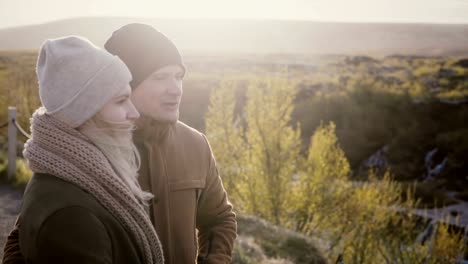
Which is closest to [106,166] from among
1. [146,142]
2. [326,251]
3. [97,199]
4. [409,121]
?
[97,199]

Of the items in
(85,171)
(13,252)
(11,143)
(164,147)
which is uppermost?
(85,171)

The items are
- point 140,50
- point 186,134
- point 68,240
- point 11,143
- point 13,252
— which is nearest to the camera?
point 68,240

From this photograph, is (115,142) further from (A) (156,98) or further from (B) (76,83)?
(A) (156,98)

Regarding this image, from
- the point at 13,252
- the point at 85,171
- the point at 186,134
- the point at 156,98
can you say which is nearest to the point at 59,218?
the point at 85,171

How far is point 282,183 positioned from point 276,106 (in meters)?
2.29

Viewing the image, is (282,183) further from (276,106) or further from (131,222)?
(131,222)

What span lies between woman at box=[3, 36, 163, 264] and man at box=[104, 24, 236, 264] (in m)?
0.41

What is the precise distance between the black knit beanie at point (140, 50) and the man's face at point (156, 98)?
0.03m

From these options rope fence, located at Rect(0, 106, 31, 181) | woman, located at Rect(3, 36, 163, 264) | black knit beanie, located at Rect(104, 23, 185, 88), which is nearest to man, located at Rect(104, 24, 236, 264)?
black knit beanie, located at Rect(104, 23, 185, 88)

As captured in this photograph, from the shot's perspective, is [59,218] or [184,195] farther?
[184,195]

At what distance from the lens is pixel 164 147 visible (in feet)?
6.34

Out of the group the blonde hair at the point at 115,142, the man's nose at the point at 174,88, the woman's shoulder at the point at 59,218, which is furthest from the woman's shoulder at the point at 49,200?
the man's nose at the point at 174,88

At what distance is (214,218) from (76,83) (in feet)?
3.24

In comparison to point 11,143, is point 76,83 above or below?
above
